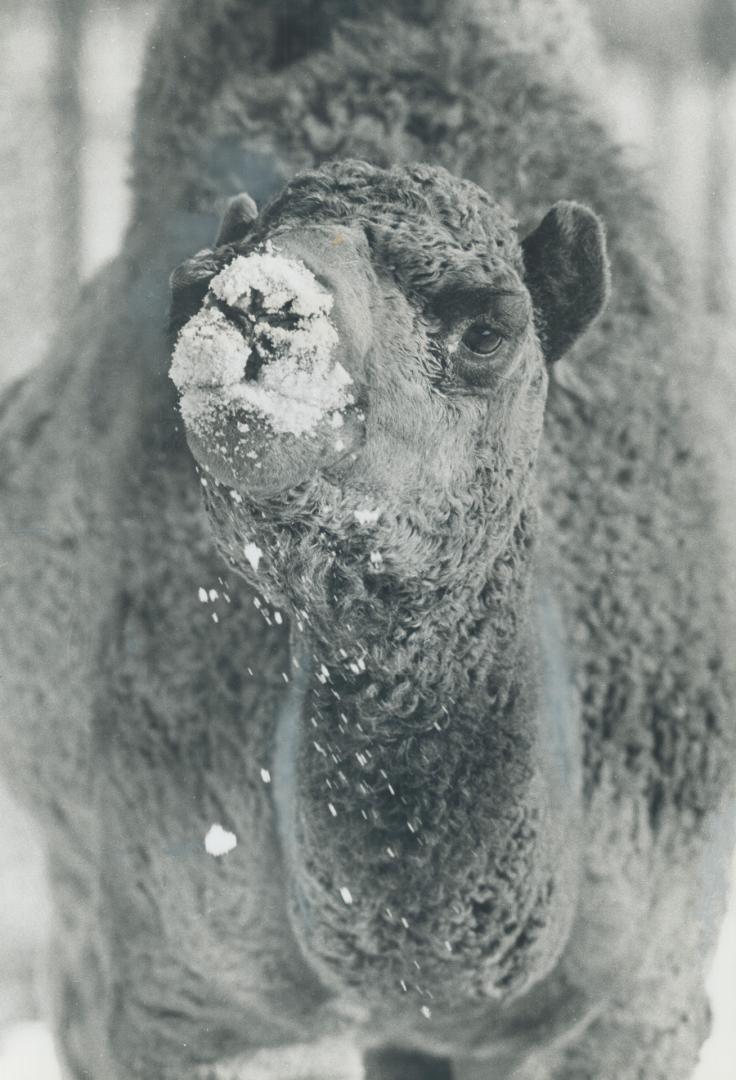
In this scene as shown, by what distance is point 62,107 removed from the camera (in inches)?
53.2

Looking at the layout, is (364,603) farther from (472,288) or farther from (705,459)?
(705,459)

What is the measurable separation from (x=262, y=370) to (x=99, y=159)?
797 mm

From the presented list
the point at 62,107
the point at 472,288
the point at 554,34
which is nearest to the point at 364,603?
the point at 472,288

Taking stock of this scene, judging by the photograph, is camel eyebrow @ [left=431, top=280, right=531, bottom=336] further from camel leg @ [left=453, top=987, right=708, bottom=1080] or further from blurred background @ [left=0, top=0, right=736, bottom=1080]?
camel leg @ [left=453, top=987, right=708, bottom=1080]

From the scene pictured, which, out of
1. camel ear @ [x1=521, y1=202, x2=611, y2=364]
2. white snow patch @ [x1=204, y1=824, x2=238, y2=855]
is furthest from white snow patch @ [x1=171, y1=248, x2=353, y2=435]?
white snow patch @ [x1=204, y1=824, x2=238, y2=855]

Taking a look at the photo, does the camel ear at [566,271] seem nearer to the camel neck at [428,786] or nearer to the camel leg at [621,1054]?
the camel neck at [428,786]

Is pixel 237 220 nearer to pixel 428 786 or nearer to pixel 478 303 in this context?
pixel 478 303

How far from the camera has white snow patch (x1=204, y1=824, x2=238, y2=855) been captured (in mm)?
1045

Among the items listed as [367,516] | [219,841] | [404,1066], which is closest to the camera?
[367,516]

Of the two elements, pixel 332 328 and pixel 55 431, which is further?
pixel 55 431

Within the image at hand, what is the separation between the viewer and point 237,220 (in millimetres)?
828

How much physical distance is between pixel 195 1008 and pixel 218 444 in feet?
2.04

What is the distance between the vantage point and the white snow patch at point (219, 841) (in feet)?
3.43

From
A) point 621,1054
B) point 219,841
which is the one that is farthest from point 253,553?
point 621,1054
